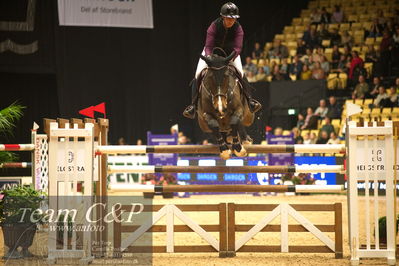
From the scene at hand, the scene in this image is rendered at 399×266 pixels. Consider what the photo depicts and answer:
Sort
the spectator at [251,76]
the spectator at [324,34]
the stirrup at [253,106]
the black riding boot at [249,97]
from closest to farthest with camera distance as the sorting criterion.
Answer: the black riding boot at [249,97]
the stirrup at [253,106]
the spectator at [251,76]
the spectator at [324,34]

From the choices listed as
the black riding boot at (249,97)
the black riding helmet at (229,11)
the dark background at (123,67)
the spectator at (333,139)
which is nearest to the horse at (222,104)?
the black riding boot at (249,97)

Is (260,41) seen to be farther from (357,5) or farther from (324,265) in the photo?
(324,265)

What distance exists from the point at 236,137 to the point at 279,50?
1057cm

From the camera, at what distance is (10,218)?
18.4ft

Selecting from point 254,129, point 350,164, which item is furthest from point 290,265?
point 254,129

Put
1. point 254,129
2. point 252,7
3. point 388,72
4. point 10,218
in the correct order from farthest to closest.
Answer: point 252,7
point 388,72
point 254,129
point 10,218

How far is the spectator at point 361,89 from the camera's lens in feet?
44.4

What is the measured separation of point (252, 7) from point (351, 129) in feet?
41.0

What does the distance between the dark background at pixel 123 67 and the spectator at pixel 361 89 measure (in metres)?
0.81

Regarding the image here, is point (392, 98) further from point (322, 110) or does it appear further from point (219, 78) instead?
point (219, 78)

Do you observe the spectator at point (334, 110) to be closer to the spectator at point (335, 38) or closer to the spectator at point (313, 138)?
the spectator at point (313, 138)

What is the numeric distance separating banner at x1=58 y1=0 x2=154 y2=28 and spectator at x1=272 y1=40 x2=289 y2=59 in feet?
15.7

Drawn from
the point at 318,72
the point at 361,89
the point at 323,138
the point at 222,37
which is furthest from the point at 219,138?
the point at 318,72

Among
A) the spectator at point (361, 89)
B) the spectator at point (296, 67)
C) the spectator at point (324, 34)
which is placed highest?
the spectator at point (324, 34)
